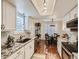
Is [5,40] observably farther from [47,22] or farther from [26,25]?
[47,22]

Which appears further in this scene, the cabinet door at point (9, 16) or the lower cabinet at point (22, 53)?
the cabinet door at point (9, 16)

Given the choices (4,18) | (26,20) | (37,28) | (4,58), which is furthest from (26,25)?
(37,28)

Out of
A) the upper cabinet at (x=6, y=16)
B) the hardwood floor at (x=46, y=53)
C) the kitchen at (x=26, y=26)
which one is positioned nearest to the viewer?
the upper cabinet at (x=6, y=16)

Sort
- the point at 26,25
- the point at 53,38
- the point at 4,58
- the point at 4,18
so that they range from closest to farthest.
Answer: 1. the point at 4,58
2. the point at 4,18
3. the point at 26,25
4. the point at 53,38

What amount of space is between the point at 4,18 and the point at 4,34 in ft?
3.22

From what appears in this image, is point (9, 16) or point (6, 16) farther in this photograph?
point (9, 16)

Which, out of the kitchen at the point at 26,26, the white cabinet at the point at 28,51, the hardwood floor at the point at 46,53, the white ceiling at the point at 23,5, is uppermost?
the white ceiling at the point at 23,5

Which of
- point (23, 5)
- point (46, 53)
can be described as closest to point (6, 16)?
point (23, 5)

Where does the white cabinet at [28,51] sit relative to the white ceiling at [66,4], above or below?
below

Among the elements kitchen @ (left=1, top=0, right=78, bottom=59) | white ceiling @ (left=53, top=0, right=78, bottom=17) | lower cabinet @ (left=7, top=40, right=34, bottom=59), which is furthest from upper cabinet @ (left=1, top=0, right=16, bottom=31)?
white ceiling @ (left=53, top=0, right=78, bottom=17)

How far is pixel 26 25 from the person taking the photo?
7.21 m

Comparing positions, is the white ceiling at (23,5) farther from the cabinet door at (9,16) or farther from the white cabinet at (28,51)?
the white cabinet at (28,51)

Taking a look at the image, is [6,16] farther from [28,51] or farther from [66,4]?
[28,51]

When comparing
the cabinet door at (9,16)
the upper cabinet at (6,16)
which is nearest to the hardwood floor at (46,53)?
the cabinet door at (9,16)
